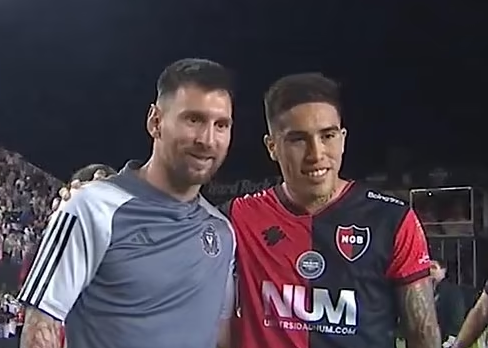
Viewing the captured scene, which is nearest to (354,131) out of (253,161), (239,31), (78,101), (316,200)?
(253,161)

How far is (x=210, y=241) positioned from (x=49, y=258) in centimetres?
34

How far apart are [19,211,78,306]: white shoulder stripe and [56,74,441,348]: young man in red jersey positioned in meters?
0.40

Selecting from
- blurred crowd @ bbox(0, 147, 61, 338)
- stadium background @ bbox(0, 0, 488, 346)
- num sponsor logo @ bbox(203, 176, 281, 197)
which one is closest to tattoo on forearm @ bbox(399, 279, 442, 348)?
stadium background @ bbox(0, 0, 488, 346)

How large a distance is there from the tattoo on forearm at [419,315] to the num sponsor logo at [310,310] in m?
0.11

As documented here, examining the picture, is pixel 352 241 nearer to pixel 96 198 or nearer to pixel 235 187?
pixel 96 198

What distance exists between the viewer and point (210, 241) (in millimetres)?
1813

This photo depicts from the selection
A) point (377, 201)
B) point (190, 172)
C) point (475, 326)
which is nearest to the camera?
point (190, 172)

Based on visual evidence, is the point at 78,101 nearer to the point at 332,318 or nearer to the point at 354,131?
the point at 354,131

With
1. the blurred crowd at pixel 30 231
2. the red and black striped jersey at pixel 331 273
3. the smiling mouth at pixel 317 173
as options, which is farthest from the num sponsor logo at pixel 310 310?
the blurred crowd at pixel 30 231

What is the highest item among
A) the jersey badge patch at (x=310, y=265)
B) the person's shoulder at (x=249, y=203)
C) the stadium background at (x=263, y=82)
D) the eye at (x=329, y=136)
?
the stadium background at (x=263, y=82)

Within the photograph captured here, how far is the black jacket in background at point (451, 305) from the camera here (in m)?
4.74

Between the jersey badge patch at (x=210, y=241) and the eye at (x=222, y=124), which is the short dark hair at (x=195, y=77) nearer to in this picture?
the eye at (x=222, y=124)

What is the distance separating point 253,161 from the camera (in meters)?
6.84

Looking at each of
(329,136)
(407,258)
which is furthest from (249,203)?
(407,258)
